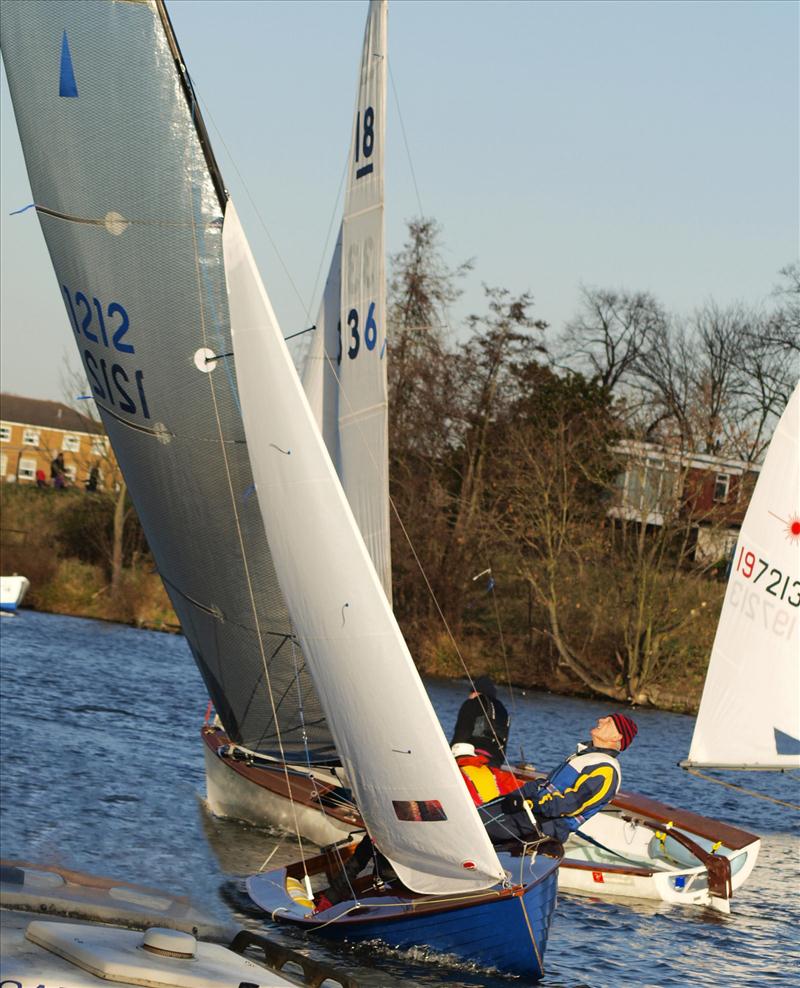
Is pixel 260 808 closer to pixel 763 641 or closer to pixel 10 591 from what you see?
pixel 763 641

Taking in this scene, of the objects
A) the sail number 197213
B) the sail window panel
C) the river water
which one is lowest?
the river water

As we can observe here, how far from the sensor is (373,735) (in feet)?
30.0

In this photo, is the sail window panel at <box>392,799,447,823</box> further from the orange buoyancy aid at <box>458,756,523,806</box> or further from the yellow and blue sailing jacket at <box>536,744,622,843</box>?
the orange buoyancy aid at <box>458,756,523,806</box>

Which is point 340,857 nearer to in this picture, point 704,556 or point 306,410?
point 306,410

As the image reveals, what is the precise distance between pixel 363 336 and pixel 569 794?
6024mm

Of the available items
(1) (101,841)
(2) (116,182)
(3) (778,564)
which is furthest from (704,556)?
(2) (116,182)

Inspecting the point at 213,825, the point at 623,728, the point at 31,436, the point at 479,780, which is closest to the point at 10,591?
the point at 213,825

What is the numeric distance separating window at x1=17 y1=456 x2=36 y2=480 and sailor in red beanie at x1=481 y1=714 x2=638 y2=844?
78.0 m

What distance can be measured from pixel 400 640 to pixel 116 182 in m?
4.18

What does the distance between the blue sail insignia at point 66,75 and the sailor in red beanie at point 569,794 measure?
19.4ft

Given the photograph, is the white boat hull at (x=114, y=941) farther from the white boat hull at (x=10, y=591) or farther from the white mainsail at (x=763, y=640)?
the white boat hull at (x=10, y=591)

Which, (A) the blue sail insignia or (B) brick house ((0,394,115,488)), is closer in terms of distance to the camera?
(A) the blue sail insignia

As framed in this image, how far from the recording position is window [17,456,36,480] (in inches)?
3356

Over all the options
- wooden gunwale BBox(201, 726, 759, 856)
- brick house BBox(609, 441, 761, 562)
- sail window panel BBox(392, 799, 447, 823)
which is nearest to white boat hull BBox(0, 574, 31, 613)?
brick house BBox(609, 441, 761, 562)
